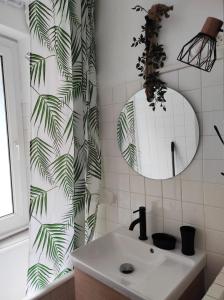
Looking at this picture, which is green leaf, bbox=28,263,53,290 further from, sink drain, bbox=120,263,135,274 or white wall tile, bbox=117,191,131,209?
white wall tile, bbox=117,191,131,209

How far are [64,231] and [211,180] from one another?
933 millimetres

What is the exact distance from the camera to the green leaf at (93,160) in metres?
1.63

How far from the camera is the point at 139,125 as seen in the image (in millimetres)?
1467

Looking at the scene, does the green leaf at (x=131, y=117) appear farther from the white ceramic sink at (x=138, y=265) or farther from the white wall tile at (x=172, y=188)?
the white ceramic sink at (x=138, y=265)

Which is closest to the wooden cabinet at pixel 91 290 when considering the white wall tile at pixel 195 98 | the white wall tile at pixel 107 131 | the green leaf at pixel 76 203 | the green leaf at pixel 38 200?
the green leaf at pixel 76 203

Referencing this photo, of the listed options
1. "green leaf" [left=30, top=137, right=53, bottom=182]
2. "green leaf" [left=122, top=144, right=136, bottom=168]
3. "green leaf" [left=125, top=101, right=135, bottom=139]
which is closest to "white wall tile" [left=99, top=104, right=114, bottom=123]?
"green leaf" [left=125, top=101, right=135, bottom=139]

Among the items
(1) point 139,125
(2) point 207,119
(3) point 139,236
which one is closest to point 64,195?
(3) point 139,236

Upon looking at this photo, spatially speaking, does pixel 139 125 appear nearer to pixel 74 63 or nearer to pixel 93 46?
pixel 74 63

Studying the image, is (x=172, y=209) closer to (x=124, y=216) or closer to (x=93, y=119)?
(x=124, y=216)

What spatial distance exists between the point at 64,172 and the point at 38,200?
0.76 ft

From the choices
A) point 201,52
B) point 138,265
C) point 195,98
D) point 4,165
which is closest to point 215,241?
point 138,265

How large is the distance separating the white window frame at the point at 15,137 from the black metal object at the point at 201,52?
1348 millimetres

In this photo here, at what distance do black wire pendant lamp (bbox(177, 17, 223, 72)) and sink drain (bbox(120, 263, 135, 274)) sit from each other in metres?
1.12

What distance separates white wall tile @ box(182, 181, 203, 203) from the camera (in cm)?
123
